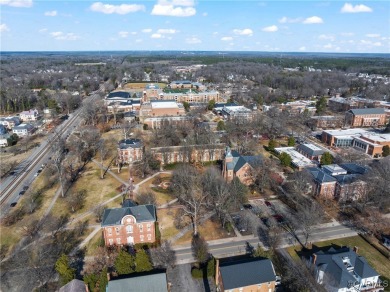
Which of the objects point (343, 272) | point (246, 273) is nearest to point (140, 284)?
point (246, 273)

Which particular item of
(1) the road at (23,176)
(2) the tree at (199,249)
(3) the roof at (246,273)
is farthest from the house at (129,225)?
(1) the road at (23,176)

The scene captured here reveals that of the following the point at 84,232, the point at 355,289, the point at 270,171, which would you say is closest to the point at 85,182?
the point at 84,232

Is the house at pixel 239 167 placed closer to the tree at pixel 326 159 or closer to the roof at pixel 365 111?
the tree at pixel 326 159

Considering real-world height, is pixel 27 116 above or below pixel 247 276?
above

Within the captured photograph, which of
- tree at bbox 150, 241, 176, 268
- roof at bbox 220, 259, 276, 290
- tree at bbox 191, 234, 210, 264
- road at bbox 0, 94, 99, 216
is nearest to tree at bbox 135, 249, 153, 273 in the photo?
tree at bbox 150, 241, 176, 268

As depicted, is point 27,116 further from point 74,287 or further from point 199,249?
point 199,249
